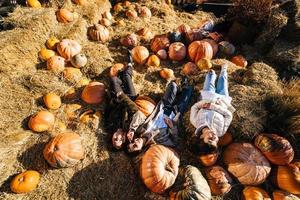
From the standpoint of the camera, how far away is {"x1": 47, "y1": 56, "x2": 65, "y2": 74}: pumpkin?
6.00 m

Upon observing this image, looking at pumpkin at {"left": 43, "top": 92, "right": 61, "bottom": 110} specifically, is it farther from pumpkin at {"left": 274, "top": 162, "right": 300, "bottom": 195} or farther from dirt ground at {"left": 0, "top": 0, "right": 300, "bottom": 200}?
pumpkin at {"left": 274, "top": 162, "right": 300, "bottom": 195}

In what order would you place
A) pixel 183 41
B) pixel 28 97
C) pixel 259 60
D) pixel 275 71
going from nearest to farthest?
pixel 28 97, pixel 275 71, pixel 259 60, pixel 183 41

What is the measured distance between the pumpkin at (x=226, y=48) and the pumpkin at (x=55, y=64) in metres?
3.76

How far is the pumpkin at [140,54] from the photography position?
21.9ft

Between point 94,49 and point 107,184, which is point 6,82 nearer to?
point 94,49

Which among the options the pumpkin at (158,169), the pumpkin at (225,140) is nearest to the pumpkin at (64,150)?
the pumpkin at (158,169)

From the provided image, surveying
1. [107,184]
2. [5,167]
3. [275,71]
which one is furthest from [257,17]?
[5,167]

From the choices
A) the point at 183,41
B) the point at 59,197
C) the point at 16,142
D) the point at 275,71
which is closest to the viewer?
the point at 59,197

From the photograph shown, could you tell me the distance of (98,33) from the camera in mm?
7074

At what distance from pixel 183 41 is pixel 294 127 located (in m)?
3.45

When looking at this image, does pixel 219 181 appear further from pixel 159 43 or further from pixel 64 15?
pixel 64 15

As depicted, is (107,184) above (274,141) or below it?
below

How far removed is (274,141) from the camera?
477 cm

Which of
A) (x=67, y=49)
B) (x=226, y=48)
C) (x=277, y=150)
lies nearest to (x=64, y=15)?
(x=67, y=49)
